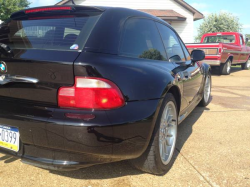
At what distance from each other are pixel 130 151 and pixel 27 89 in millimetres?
907

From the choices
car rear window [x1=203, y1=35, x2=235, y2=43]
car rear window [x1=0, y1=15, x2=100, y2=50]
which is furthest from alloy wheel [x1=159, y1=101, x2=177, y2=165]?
car rear window [x1=203, y1=35, x2=235, y2=43]

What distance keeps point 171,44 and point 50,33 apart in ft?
5.32

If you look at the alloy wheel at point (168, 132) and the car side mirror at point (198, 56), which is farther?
the car side mirror at point (198, 56)

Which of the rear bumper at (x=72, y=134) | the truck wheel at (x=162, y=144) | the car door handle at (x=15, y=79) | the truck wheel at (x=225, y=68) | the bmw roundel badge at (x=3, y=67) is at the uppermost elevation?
the bmw roundel badge at (x=3, y=67)

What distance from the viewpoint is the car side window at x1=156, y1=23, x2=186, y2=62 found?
281cm

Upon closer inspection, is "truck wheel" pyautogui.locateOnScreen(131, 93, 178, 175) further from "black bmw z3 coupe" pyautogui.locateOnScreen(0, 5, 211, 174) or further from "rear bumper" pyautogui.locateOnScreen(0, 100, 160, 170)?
"rear bumper" pyautogui.locateOnScreen(0, 100, 160, 170)

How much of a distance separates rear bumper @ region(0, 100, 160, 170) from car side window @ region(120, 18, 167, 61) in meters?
0.54

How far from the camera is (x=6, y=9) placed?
17422 millimetres

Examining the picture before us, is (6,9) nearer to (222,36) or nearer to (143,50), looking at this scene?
(222,36)

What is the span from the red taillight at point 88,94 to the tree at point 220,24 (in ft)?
89.6

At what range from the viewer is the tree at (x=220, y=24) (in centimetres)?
2608

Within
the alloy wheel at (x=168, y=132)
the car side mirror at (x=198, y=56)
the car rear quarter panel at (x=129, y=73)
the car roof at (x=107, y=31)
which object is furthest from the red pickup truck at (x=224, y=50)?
the car roof at (x=107, y=31)

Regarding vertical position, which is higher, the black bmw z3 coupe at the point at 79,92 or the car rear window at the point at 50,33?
the car rear window at the point at 50,33

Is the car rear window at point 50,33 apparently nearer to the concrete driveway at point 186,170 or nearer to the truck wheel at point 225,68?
the concrete driveway at point 186,170
